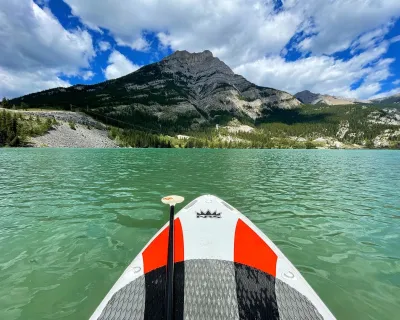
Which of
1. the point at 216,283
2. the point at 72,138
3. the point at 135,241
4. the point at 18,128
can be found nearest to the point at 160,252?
the point at 216,283

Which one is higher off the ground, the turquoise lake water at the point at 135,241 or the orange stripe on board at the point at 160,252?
the orange stripe on board at the point at 160,252

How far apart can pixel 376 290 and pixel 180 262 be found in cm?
572

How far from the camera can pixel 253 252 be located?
6.04 m

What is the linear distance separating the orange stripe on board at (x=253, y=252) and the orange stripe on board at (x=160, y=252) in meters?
1.53

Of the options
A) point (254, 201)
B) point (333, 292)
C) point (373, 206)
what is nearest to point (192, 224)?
point (333, 292)

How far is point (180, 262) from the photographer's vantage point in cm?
579

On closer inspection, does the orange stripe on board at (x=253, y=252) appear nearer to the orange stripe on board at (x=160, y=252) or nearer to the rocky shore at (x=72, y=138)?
the orange stripe on board at (x=160, y=252)

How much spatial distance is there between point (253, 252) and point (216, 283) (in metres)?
1.38

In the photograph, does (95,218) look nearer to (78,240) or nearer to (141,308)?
(78,240)

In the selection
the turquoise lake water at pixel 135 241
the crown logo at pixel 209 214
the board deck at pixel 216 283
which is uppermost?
the crown logo at pixel 209 214

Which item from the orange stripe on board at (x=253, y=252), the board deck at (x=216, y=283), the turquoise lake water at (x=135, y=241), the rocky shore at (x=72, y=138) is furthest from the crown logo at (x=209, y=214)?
the rocky shore at (x=72, y=138)

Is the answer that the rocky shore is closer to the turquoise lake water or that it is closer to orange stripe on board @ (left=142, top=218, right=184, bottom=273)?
the turquoise lake water

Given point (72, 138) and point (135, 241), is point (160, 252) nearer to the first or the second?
point (135, 241)

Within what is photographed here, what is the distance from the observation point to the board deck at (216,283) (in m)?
4.38
